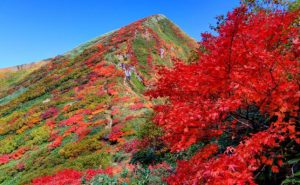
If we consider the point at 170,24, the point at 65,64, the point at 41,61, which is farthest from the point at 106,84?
the point at 41,61

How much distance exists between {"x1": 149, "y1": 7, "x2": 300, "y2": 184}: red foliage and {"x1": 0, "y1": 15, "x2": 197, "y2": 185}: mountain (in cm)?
476

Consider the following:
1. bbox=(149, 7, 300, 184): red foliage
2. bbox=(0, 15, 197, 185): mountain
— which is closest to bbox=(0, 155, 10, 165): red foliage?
bbox=(0, 15, 197, 185): mountain

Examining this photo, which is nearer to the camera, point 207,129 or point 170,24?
point 207,129

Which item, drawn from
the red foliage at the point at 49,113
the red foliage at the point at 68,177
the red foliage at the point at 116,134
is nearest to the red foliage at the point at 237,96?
the red foliage at the point at 68,177

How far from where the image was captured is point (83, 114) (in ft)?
115

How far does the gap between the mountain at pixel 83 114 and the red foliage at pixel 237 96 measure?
476cm

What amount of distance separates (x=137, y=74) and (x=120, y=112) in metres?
17.7

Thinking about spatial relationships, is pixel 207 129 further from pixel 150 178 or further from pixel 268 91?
pixel 150 178

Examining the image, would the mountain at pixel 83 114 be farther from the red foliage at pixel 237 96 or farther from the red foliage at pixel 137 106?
the red foliage at pixel 237 96

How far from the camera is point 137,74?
48.6 metres

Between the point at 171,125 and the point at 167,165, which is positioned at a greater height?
the point at 171,125

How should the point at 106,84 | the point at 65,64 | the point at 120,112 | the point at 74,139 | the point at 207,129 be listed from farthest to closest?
the point at 65,64, the point at 106,84, the point at 120,112, the point at 74,139, the point at 207,129

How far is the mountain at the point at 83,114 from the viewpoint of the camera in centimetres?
2425

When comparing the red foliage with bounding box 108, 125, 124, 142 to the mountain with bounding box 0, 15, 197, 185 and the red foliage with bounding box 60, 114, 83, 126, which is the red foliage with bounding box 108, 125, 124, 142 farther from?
the red foliage with bounding box 60, 114, 83, 126
